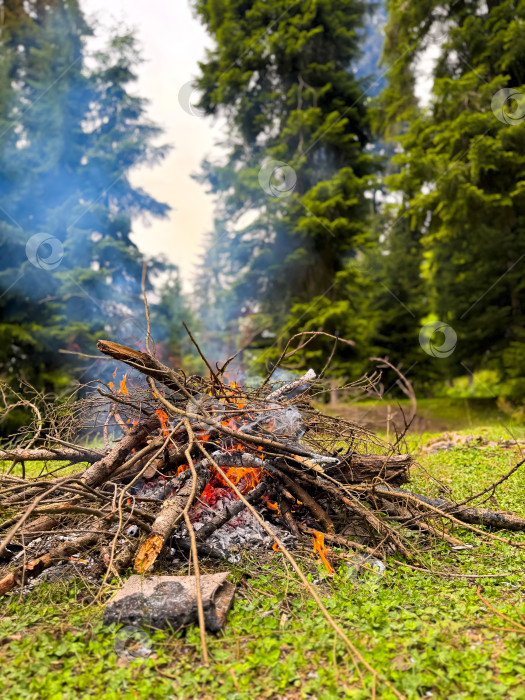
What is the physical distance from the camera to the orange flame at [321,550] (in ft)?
8.14

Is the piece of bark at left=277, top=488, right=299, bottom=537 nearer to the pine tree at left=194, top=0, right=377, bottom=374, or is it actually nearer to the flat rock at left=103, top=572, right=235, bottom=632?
the flat rock at left=103, top=572, right=235, bottom=632

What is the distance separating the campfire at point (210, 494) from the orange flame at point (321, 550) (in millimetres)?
11

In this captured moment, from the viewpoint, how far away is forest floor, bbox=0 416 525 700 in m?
1.66

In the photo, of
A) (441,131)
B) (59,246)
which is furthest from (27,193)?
(441,131)

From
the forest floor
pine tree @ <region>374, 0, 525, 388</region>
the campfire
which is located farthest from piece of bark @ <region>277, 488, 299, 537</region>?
pine tree @ <region>374, 0, 525, 388</region>

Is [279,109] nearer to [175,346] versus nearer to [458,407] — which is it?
[175,346]

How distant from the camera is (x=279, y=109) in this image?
44.6ft

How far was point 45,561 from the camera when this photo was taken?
2395mm

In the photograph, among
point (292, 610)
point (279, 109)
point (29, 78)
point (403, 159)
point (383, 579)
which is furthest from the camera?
point (279, 109)

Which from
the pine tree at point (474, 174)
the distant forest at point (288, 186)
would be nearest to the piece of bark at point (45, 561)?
the distant forest at point (288, 186)

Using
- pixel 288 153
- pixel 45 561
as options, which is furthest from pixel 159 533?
pixel 288 153

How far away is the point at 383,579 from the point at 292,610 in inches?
23.0

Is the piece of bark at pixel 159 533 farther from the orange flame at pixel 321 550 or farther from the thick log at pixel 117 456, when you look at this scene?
the orange flame at pixel 321 550

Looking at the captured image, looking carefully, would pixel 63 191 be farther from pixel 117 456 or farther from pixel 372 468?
pixel 372 468
